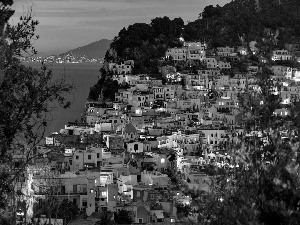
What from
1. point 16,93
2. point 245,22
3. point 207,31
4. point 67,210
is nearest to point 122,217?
point 67,210

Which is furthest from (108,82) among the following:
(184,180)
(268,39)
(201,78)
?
(268,39)

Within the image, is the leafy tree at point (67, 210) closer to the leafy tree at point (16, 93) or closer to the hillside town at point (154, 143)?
the hillside town at point (154, 143)

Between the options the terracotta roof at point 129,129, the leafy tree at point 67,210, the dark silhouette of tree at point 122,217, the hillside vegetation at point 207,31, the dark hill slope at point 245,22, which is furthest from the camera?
the dark hill slope at point 245,22

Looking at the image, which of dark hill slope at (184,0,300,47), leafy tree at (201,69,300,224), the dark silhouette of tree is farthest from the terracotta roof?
dark hill slope at (184,0,300,47)

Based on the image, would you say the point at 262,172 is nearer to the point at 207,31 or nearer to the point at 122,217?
the point at 122,217

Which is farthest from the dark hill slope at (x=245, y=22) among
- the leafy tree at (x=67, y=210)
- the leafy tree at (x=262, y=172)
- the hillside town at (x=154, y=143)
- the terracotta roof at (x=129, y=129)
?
the leafy tree at (x=262, y=172)

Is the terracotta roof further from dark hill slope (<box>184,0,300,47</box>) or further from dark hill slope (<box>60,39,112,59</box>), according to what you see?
dark hill slope (<box>60,39,112,59</box>)
